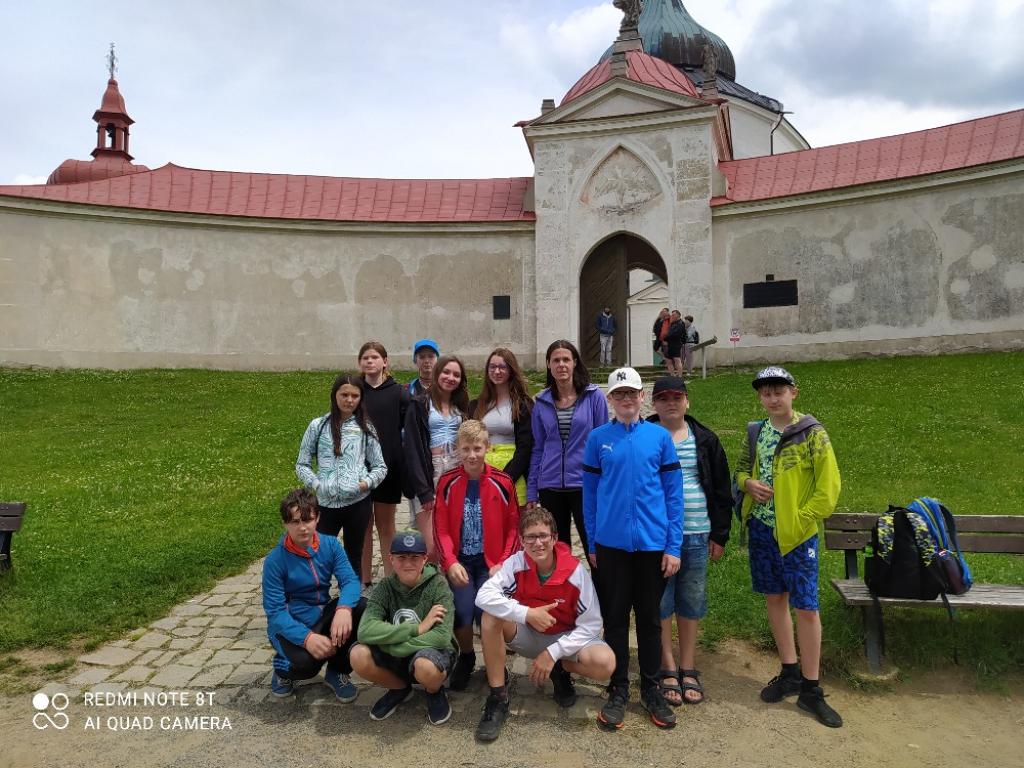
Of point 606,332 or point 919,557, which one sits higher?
point 606,332

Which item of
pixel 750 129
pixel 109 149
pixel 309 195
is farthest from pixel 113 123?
pixel 750 129

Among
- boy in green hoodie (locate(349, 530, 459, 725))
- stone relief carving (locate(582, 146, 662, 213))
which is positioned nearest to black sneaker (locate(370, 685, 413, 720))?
boy in green hoodie (locate(349, 530, 459, 725))

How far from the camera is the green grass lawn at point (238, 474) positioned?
196 inches

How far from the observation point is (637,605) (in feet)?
13.0

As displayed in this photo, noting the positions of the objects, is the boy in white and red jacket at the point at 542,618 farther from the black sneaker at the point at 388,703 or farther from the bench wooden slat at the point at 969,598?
the bench wooden slat at the point at 969,598

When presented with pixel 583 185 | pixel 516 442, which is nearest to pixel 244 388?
pixel 583 185

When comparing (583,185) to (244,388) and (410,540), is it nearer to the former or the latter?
(244,388)

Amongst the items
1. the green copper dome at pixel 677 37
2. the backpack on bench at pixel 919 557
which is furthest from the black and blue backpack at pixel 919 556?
the green copper dome at pixel 677 37

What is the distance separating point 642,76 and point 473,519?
1925cm

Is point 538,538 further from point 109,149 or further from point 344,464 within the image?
point 109,149

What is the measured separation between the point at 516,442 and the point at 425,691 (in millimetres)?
1685

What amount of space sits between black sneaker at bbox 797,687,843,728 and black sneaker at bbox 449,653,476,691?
187 centimetres

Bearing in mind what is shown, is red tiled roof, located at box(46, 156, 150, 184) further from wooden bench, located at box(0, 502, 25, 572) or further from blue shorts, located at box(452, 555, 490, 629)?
blue shorts, located at box(452, 555, 490, 629)

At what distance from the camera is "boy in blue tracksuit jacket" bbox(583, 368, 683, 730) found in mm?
3877
